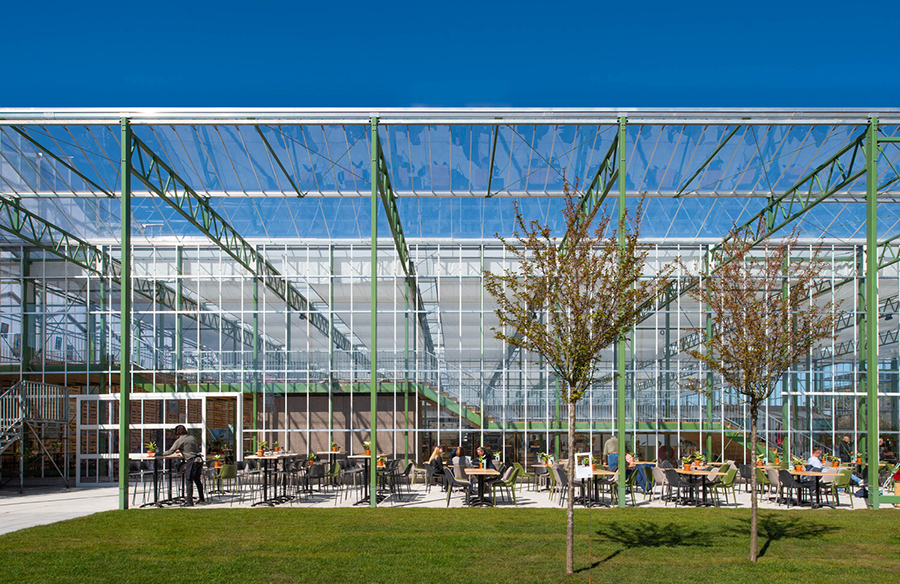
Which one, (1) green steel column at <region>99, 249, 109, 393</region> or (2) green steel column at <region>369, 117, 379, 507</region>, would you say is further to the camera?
(1) green steel column at <region>99, 249, 109, 393</region>

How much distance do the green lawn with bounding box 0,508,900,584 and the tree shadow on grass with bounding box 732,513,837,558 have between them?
0.03 m

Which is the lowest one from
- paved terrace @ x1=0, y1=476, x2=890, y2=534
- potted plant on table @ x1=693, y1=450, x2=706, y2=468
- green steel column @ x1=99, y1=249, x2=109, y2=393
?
paved terrace @ x1=0, y1=476, x2=890, y2=534

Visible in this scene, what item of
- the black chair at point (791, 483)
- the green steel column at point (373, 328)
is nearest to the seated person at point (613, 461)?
the black chair at point (791, 483)

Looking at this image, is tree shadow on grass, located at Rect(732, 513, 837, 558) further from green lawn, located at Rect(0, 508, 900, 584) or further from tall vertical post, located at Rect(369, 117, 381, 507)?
tall vertical post, located at Rect(369, 117, 381, 507)

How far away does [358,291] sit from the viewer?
22.0 meters

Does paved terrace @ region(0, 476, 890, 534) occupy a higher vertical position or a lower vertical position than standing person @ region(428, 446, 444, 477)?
lower

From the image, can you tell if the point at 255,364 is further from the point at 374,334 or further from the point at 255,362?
the point at 374,334

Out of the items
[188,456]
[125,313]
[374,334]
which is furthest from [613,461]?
[125,313]

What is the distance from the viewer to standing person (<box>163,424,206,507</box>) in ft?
46.5

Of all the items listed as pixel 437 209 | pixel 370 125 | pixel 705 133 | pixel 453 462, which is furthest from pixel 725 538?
pixel 437 209

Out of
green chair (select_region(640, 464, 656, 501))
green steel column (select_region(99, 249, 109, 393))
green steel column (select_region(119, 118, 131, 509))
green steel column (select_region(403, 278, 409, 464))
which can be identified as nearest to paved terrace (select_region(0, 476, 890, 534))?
green chair (select_region(640, 464, 656, 501))

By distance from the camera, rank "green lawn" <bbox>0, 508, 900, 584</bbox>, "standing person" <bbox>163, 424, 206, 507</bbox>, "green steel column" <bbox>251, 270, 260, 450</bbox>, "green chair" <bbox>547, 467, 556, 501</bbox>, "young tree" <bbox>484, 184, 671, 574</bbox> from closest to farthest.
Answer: "young tree" <bbox>484, 184, 671, 574</bbox> → "green lawn" <bbox>0, 508, 900, 584</bbox> → "standing person" <bbox>163, 424, 206, 507</bbox> → "green chair" <bbox>547, 467, 556, 501</bbox> → "green steel column" <bbox>251, 270, 260, 450</bbox>

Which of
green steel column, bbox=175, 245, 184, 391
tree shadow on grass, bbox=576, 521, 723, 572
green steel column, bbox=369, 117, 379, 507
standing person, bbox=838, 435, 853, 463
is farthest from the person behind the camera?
green steel column, bbox=175, 245, 184, 391

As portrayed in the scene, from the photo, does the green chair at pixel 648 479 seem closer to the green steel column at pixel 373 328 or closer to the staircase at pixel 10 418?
the green steel column at pixel 373 328
